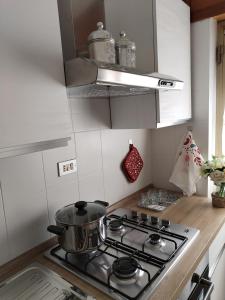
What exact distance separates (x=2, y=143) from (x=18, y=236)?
22.5 inches

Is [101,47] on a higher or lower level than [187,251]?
higher

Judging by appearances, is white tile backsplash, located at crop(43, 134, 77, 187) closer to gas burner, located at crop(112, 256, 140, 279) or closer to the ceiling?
gas burner, located at crop(112, 256, 140, 279)

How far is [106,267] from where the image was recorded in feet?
3.17

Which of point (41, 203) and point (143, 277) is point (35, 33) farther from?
point (143, 277)

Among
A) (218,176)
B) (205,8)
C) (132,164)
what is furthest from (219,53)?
(132,164)

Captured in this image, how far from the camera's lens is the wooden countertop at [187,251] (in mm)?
853

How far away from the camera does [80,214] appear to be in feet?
3.44

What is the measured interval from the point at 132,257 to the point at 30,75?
32.2 inches

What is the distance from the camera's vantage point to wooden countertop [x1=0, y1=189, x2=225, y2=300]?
85cm

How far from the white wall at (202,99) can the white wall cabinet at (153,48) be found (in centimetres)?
14

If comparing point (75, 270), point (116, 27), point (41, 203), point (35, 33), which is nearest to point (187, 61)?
point (116, 27)

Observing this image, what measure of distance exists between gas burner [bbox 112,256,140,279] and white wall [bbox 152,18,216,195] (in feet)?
3.06

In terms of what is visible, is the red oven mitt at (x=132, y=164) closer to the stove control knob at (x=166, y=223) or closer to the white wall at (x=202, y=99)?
the white wall at (x=202, y=99)

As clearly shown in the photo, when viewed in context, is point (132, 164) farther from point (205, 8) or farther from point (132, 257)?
point (205, 8)
